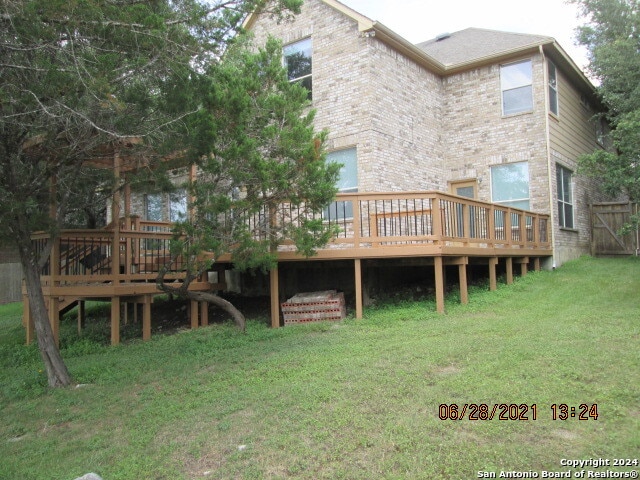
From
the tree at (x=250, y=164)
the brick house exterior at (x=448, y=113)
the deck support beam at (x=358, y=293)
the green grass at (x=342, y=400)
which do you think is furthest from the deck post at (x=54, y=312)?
the brick house exterior at (x=448, y=113)

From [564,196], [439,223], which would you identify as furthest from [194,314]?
[564,196]

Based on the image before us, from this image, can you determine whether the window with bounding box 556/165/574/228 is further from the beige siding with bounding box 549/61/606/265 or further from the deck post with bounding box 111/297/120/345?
the deck post with bounding box 111/297/120/345

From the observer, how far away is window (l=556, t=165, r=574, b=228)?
12.8 meters

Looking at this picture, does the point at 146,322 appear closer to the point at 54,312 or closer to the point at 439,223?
the point at 54,312

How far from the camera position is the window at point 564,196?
1284cm

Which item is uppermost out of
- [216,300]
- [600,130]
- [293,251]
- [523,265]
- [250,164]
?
[600,130]

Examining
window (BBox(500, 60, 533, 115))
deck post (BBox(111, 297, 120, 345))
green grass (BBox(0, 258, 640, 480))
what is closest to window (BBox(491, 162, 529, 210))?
window (BBox(500, 60, 533, 115))

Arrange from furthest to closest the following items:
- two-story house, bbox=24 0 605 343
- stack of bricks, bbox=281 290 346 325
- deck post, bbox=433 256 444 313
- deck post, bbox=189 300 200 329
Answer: deck post, bbox=189 300 200 329 → two-story house, bbox=24 0 605 343 → stack of bricks, bbox=281 290 346 325 → deck post, bbox=433 256 444 313

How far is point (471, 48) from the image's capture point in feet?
46.1

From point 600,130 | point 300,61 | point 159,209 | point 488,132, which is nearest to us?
point 300,61

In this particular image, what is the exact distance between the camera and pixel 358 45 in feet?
37.2

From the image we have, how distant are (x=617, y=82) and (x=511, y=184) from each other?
4.71 m

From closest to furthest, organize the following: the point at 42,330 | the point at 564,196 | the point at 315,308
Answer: the point at 42,330, the point at 315,308, the point at 564,196

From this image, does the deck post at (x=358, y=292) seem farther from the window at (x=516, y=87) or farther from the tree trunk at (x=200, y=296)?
the window at (x=516, y=87)
